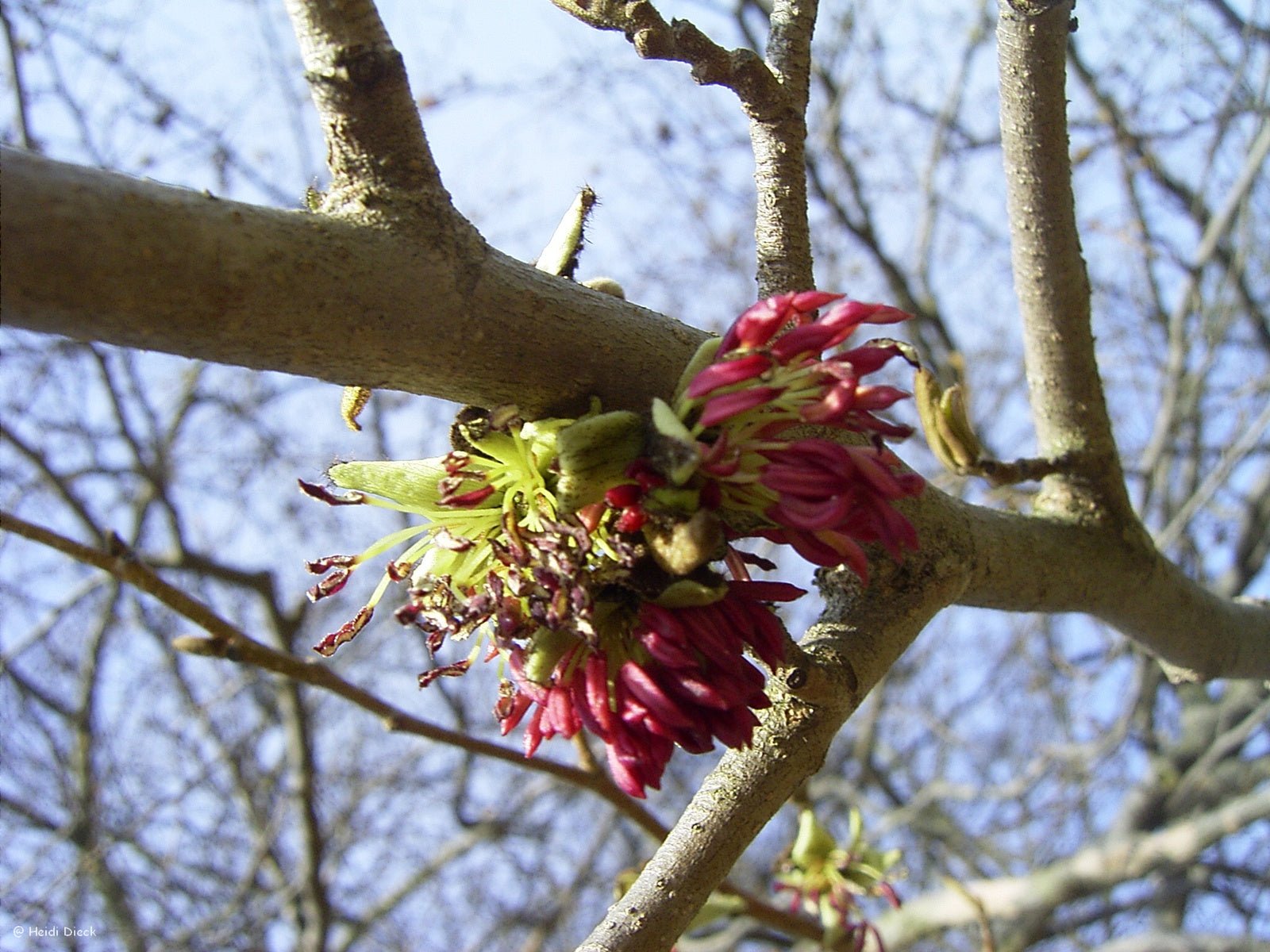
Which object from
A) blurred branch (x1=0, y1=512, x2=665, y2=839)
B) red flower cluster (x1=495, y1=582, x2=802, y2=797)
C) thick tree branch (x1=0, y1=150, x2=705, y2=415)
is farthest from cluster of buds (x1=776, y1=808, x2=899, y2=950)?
thick tree branch (x1=0, y1=150, x2=705, y2=415)

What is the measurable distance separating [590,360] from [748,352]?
154 millimetres

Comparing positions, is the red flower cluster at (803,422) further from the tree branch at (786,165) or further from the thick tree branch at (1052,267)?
the thick tree branch at (1052,267)

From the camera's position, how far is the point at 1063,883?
329cm

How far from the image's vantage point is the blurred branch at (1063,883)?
10.4 ft

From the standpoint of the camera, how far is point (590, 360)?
1009 millimetres

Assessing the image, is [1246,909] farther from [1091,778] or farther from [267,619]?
[267,619]

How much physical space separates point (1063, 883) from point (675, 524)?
116 inches

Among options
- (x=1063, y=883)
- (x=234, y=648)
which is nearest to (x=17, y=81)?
(x=234, y=648)

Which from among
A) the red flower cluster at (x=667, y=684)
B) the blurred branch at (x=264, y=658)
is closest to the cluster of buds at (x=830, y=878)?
the blurred branch at (x=264, y=658)

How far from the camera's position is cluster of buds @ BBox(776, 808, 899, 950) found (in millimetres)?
2006

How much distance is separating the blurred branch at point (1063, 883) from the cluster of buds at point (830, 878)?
4.07 feet

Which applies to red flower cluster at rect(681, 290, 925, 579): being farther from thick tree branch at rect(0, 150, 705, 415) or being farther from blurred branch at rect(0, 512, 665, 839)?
blurred branch at rect(0, 512, 665, 839)

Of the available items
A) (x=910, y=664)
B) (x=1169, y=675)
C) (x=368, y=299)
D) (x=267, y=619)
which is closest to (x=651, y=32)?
(x=368, y=299)

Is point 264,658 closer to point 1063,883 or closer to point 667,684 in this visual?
point 667,684
